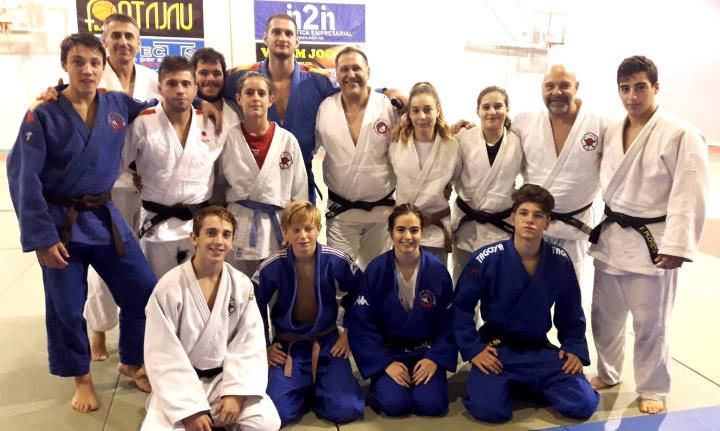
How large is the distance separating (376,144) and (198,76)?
1.03 metres

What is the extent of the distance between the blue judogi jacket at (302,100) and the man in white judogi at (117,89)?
455 mm

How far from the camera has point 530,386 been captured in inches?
96.5

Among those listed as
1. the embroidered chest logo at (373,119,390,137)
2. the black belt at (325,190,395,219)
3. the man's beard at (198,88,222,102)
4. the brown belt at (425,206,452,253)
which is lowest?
the brown belt at (425,206,452,253)

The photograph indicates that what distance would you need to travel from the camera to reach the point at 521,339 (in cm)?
250

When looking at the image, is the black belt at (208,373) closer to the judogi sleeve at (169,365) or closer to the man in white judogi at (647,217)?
the judogi sleeve at (169,365)

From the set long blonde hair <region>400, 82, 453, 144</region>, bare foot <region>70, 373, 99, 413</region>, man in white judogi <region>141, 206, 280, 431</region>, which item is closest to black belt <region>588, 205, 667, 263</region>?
long blonde hair <region>400, 82, 453, 144</region>

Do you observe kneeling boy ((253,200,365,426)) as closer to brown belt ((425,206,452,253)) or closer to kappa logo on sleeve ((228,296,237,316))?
kappa logo on sleeve ((228,296,237,316))

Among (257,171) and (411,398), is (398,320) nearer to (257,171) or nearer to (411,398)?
(411,398)

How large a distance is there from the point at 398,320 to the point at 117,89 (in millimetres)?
1836

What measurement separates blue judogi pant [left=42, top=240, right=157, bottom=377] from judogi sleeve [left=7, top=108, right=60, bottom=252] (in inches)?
5.1

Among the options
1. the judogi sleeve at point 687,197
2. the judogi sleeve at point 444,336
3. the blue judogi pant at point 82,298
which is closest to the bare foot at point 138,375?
the blue judogi pant at point 82,298

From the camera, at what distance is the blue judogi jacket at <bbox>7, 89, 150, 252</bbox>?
7.02ft

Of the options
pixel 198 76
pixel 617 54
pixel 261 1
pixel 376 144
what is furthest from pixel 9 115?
pixel 617 54

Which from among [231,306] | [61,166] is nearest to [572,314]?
[231,306]
